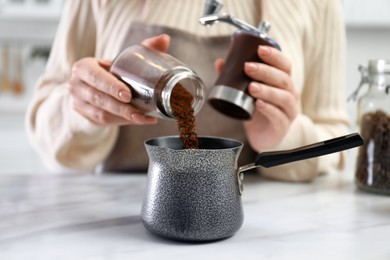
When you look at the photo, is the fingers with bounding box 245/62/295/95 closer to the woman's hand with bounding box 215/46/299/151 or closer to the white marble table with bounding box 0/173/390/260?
the woman's hand with bounding box 215/46/299/151

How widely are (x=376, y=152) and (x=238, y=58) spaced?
0.29 m

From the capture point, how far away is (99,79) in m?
0.75

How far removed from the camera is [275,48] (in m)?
0.79

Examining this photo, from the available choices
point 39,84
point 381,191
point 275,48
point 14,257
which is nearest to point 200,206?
point 14,257

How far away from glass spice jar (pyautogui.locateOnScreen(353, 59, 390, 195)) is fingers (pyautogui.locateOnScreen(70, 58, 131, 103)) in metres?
0.43

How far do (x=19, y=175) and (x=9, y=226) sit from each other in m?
0.34

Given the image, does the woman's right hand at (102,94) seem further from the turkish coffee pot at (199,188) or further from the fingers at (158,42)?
the turkish coffee pot at (199,188)

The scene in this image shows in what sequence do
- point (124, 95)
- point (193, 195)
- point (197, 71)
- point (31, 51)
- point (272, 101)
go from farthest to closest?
point (31, 51), point (197, 71), point (272, 101), point (124, 95), point (193, 195)

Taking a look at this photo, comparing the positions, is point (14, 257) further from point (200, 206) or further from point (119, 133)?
point (119, 133)

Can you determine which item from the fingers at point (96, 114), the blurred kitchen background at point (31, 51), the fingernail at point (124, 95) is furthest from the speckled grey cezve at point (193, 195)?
the blurred kitchen background at point (31, 51)

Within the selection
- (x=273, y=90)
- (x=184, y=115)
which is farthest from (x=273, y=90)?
(x=184, y=115)

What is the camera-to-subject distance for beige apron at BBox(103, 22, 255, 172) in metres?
1.03

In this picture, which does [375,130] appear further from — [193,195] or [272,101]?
[193,195]

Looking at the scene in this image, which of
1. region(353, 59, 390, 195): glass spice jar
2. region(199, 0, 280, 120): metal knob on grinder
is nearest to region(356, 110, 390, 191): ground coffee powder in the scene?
region(353, 59, 390, 195): glass spice jar
